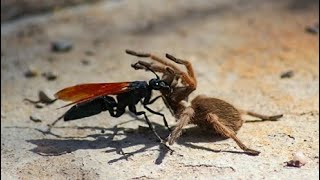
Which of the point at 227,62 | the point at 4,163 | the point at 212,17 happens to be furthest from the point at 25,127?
the point at 212,17

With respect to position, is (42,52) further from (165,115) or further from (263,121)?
(263,121)

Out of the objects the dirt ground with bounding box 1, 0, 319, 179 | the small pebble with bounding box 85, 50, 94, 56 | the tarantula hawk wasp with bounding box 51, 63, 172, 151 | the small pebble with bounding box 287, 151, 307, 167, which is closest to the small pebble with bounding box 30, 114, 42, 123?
the dirt ground with bounding box 1, 0, 319, 179

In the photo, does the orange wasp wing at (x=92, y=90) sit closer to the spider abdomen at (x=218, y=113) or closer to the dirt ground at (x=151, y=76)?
the dirt ground at (x=151, y=76)

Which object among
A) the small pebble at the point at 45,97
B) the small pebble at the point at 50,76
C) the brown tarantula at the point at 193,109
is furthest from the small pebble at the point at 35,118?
the brown tarantula at the point at 193,109

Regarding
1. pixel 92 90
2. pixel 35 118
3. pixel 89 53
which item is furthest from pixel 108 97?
pixel 89 53

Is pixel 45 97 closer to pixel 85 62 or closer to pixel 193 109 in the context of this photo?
pixel 85 62

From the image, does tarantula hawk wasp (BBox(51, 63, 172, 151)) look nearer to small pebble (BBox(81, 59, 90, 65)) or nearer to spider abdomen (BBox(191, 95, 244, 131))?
spider abdomen (BBox(191, 95, 244, 131))
